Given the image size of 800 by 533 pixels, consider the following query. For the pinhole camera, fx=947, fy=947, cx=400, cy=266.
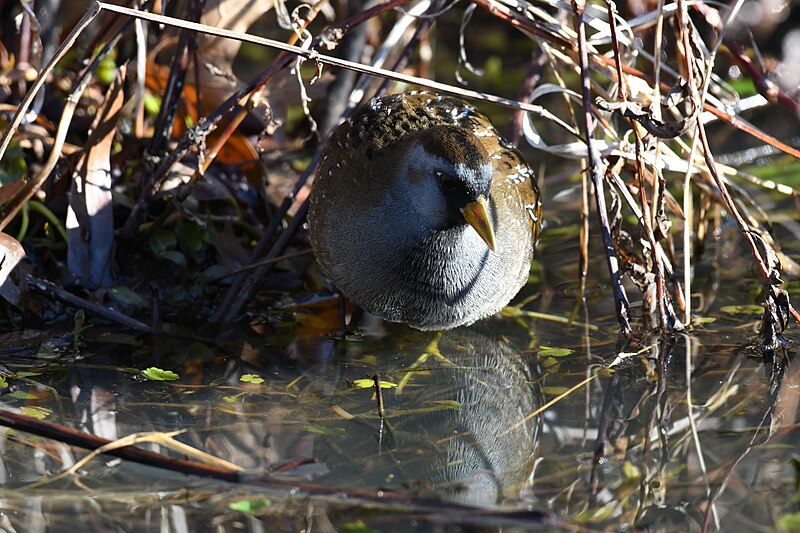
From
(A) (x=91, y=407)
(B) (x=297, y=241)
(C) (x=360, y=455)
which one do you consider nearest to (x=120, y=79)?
(B) (x=297, y=241)

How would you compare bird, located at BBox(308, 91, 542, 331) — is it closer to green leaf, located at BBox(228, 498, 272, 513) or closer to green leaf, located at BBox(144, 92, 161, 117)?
green leaf, located at BBox(228, 498, 272, 513)

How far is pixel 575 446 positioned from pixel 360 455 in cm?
58

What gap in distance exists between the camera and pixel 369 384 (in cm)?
302

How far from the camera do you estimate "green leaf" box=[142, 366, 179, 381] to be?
9.90 ft

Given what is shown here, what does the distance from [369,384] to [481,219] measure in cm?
63

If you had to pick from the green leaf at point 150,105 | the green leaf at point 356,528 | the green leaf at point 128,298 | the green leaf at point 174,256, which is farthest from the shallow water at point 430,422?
the green leaf at point 150,105

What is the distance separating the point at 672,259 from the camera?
12.0 ft

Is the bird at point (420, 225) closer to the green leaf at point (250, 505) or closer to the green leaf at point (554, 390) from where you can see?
the green leaf at point (554, 390)

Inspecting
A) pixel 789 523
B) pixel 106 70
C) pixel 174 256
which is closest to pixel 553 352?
pixel 789 523

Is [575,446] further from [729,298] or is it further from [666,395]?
[729,298]

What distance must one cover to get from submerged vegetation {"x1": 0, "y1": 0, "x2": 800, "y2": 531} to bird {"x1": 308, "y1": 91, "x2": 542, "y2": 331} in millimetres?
224

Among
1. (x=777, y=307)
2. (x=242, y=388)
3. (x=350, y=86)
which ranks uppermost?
(x=350, y=86)

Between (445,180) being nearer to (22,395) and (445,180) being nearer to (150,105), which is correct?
(22,395)

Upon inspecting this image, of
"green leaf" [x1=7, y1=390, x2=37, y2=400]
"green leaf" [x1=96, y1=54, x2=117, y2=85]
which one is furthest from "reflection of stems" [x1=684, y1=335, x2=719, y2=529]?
"green leaf" [x1=96, y1=54, x2=117, y2=85]
